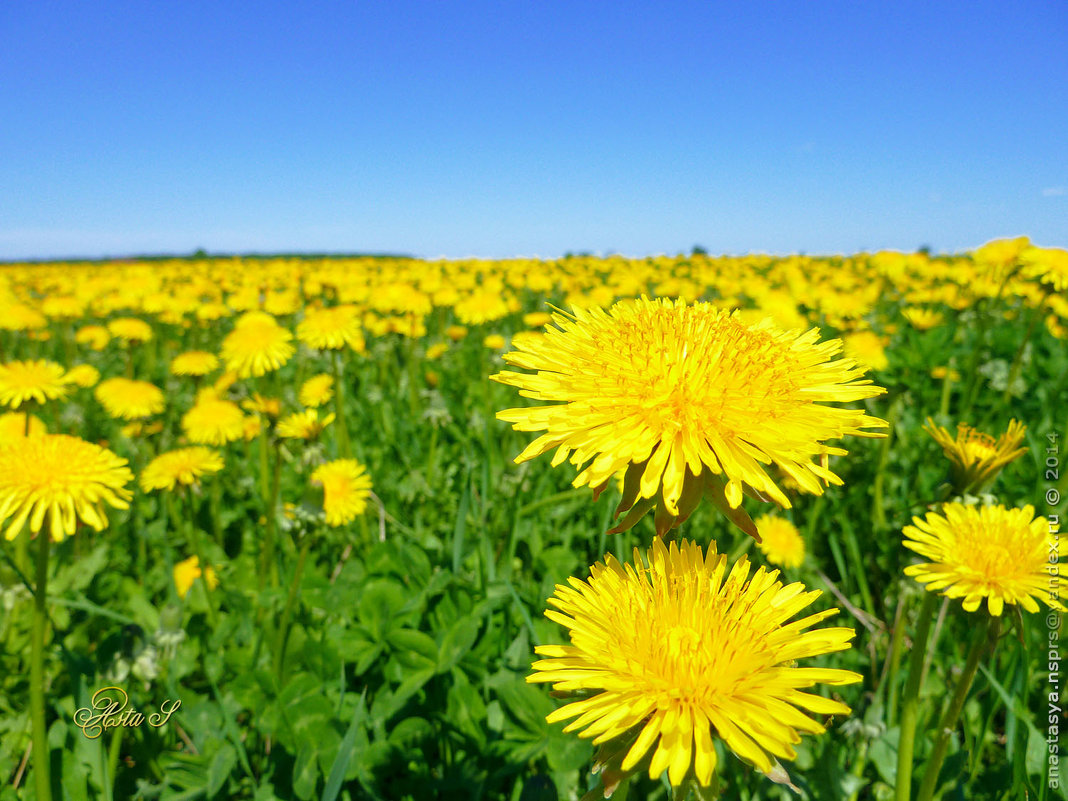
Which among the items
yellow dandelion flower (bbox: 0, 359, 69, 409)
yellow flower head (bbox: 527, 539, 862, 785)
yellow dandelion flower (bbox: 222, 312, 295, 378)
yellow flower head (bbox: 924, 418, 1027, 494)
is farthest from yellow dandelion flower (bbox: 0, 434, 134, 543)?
yellow flower head (bbox: 924, 418, 1027, 494)

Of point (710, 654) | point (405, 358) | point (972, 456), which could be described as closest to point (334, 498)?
point (710, 654)

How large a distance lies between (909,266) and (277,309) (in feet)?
28.8

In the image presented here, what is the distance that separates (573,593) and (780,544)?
66.4 inches

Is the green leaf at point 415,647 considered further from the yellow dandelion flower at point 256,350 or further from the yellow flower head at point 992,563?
the yellow dandelion flower at point 256,350

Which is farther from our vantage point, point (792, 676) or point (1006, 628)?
point (1006, 628)

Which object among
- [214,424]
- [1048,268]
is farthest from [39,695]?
[1048,268]

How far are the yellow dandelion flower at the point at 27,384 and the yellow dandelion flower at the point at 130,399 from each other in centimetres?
91

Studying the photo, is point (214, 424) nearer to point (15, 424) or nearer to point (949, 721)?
point (15, 424)

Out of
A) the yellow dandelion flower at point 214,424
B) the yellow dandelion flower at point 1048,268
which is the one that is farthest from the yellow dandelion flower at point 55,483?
the yellow dandelion flower at point 1048,268

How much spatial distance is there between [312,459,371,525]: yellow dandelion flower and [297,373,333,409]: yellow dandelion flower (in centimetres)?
110

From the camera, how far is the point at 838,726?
176cm

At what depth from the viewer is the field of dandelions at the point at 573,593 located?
83cm

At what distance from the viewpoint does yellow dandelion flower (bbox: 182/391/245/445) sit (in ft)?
9.98

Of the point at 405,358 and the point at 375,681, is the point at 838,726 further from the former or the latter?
the point at 405,358
